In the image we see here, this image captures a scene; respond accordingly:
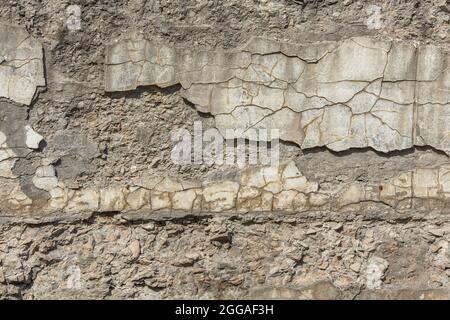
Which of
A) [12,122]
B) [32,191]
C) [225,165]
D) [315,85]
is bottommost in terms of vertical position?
[32,191]

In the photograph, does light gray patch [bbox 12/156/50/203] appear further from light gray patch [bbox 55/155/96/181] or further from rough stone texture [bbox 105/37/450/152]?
rough stone texture [bbox 105/37/450/152]

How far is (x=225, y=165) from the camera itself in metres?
2.42

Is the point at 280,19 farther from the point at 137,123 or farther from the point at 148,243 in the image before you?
the point at 148,243

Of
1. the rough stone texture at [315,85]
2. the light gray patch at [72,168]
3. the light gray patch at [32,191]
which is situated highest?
the rough stone texture at [315,85]

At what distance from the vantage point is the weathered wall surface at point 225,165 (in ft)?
7.66

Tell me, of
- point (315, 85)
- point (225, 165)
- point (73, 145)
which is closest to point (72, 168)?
point (73, 145)

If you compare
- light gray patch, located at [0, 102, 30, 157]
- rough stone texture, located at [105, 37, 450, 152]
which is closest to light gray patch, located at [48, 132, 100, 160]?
light gray patch, located at [0, 102, 30, 157]

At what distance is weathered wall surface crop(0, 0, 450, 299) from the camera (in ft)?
7.66

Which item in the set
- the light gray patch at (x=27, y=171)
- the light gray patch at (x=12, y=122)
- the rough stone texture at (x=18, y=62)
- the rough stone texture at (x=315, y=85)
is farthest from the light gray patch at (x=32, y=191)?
the rough stone texture at (x=315, y=85)

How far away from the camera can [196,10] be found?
238cm

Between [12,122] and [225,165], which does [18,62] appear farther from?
[225,165]

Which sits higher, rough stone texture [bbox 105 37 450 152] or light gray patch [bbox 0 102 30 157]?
rough stone texture [bbox 105 37 450 152]

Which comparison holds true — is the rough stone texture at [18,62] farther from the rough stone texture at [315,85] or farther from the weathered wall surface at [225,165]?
the rough stone texture at [315,85]

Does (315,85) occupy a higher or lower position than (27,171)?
higher
